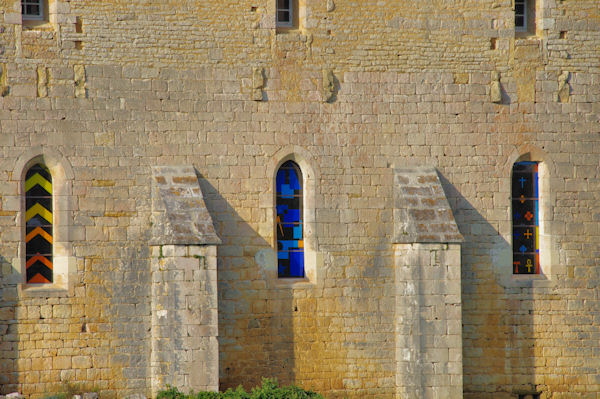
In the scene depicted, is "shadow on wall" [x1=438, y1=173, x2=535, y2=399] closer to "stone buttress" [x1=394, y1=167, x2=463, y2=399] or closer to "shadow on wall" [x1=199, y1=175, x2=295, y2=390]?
"stone buttress" [x1=394, y1=167, x2=463, y2=399]

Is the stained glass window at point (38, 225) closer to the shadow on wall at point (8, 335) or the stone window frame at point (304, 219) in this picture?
the shadow on wall at point (8, 335)

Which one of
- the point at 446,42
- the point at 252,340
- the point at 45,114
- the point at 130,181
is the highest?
the point at 446,42

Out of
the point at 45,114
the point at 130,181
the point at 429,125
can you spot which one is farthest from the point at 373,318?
the point at 45,114

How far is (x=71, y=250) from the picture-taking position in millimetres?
15250

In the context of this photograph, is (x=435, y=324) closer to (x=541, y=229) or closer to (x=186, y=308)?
(x=541, y=229)

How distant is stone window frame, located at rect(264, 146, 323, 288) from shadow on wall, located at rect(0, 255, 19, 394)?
12.9ft

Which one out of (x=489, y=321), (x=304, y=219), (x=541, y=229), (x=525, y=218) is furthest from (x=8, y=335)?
(x=541, y=229)

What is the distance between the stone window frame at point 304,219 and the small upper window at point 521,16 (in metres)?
4.59

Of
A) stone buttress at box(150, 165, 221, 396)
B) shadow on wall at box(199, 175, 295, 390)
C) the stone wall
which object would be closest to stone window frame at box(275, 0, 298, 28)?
the stone wall

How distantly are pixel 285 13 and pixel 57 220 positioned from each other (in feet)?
17.2

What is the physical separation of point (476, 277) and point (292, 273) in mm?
3188

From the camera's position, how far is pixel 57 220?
15289mm

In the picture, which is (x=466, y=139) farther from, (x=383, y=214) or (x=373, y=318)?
(x=373, y=318)

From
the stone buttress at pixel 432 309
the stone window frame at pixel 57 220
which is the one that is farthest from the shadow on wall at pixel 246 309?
the stone window frame at pixel 57 220
